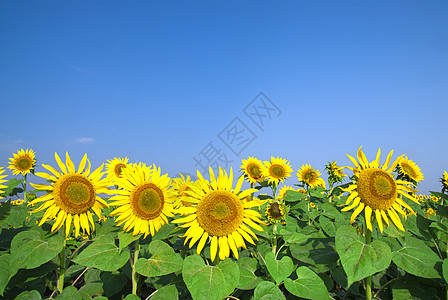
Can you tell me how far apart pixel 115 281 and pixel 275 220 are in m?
2.26

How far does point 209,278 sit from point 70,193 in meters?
1.96

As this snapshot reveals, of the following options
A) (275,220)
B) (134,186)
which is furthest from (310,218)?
(134,186)

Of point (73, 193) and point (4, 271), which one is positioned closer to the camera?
point (4, 271)

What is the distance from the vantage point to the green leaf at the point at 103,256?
2.85 m

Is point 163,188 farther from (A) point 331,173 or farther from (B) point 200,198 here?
(A) point 331,173

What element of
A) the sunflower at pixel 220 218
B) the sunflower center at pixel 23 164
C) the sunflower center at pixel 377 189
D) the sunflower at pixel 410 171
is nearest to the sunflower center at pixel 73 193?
the sunflower at pixel 220 218

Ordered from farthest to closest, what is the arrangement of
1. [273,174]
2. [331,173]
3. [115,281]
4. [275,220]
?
[273,174], [331,173], [275,220], [115,281]

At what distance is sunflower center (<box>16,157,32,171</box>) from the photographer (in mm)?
9329

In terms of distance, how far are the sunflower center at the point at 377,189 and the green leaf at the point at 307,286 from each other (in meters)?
0.97

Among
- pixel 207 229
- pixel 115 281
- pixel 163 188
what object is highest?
pixel 163 188

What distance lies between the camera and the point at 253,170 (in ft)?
27.3

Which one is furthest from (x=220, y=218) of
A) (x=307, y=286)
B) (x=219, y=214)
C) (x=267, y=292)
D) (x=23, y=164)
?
(x=23, y=164)

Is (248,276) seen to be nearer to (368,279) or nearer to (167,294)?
(167,294)

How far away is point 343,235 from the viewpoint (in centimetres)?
298
